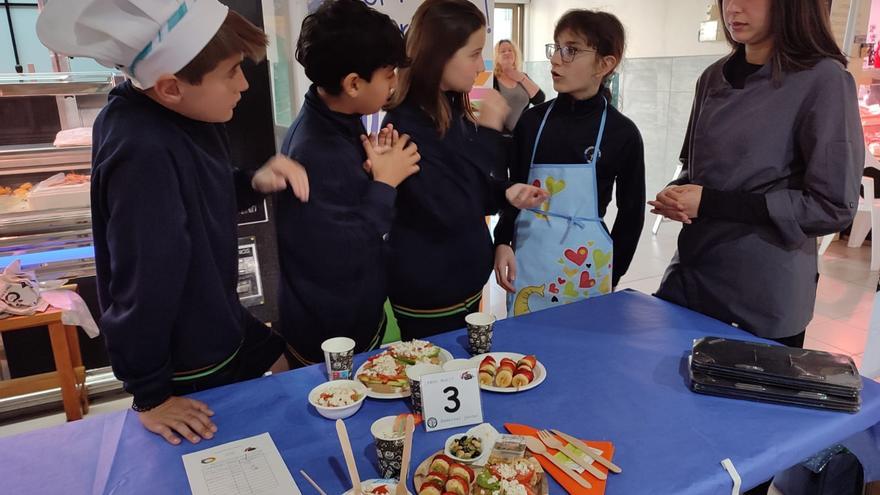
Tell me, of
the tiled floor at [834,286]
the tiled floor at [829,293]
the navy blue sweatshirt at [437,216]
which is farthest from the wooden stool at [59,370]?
the tiled floor at [834,286]

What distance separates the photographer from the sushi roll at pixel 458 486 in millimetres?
950

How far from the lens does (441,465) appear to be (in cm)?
Answer: 100

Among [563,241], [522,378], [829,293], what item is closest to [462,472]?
[522,378]

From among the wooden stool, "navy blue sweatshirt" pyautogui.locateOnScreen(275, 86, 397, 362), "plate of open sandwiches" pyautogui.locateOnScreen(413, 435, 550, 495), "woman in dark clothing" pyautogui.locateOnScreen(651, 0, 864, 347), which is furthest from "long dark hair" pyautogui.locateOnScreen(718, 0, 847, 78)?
the wooden stool

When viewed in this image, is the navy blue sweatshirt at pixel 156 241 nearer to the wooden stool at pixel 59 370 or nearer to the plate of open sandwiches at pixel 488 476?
the plate of open sandwiches at pixel 488 476

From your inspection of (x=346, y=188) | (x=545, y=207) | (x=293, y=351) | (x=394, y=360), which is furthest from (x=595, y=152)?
(x=293, y=351)

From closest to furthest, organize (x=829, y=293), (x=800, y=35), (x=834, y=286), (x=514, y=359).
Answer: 1. (x=514, y=359)
2. (x=800, y=35)
3. (x=829, y=293)
4. (x=834, y=286)

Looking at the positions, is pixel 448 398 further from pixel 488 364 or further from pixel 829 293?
pixel 829 293

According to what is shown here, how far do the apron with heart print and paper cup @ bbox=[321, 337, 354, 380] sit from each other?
0.87 metres

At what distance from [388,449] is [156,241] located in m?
0.58

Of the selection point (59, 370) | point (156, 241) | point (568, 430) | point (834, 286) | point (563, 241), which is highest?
point (156, 241)

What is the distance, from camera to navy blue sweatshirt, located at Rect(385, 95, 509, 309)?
177 centimetres

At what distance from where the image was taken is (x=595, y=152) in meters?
1.95

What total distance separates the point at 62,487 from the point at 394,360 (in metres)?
0.68
